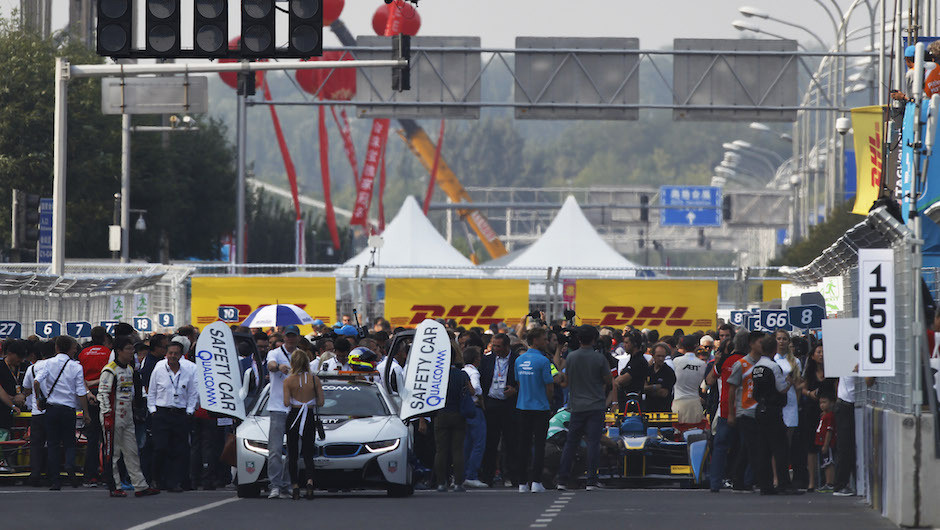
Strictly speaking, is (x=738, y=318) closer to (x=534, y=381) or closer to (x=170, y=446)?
(x=534, y=381)

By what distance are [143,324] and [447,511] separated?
624 inches

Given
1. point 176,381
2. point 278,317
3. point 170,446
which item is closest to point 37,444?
point 170,446

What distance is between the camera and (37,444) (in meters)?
20.0

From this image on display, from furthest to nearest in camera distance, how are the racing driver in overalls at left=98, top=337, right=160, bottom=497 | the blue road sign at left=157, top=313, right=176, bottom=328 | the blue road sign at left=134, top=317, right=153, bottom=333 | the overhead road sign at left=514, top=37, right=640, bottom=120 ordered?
the overhead road sign at left=514, top=37, right=640, bottom=120
the blue road sign at left=157, top=313, right=176, bottom=328
the blue road sign at left=134, top=317, right=153, bottom=333
the racing driver in overalls at left=98, top=337, right=160, bottom=497

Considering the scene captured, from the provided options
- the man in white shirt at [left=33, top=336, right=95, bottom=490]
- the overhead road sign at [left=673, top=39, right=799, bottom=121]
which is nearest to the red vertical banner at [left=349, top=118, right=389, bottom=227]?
the overhead road sign at [left=673, top=39, right=799, bottom=121]

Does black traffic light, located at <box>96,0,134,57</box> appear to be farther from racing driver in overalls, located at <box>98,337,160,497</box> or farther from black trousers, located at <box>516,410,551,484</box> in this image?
black trousers, located at <box>516,410,551,484</box>

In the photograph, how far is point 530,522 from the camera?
14859 millimetres

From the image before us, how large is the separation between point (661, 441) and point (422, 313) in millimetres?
13210

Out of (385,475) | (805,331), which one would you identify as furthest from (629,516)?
(805,331)

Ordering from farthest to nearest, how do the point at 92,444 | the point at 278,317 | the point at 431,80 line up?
1. the point at 431,80
2. the point at 278,317
3. the point at 92,444

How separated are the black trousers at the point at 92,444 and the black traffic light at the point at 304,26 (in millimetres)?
4289

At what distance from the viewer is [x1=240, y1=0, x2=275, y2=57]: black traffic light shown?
18906mm

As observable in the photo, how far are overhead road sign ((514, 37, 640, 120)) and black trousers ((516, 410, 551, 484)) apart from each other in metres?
22.7

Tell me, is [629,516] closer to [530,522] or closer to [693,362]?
[530,522]
